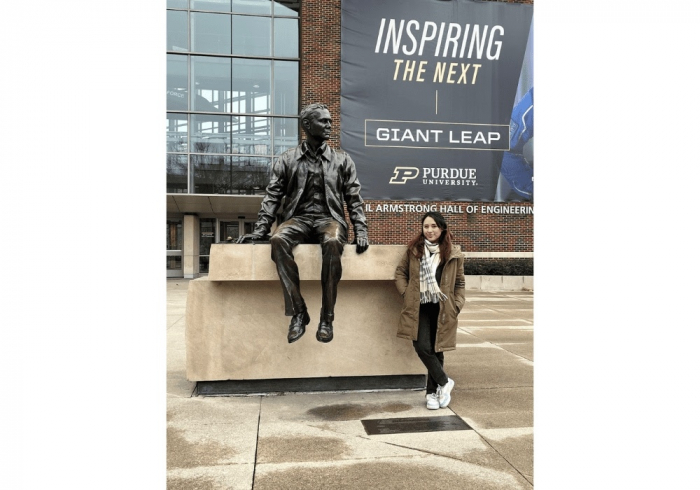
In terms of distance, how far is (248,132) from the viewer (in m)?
18.4

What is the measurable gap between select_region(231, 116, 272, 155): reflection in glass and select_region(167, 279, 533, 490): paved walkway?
561 inches

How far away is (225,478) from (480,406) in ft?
6.85

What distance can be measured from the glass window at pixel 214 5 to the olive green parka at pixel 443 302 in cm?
1718

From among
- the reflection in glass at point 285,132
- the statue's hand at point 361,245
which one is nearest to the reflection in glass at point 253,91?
the reflection in glass at point 285,132

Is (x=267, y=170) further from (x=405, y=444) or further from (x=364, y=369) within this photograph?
(x=405, y=444)

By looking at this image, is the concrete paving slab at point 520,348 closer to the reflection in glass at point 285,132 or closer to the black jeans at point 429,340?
the black jeans at point 429,340

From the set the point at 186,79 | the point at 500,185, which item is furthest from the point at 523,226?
the point at 186,79

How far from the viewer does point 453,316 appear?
12.1 ft

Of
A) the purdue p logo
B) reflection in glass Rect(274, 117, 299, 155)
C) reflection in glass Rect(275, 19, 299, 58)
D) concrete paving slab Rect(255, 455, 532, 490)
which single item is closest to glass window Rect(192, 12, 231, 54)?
reflection in glass Rect(275, 19, 299, 58)

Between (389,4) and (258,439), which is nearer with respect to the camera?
(258,439)

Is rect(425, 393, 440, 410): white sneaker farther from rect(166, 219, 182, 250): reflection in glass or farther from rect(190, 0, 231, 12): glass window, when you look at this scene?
rect(166, 219, 182, 250): reflection in glass

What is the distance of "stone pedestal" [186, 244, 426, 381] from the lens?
4.14 metres

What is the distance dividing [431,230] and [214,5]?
686 inches

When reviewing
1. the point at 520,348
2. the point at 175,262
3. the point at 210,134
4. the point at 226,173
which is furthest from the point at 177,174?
the point at 520,348
